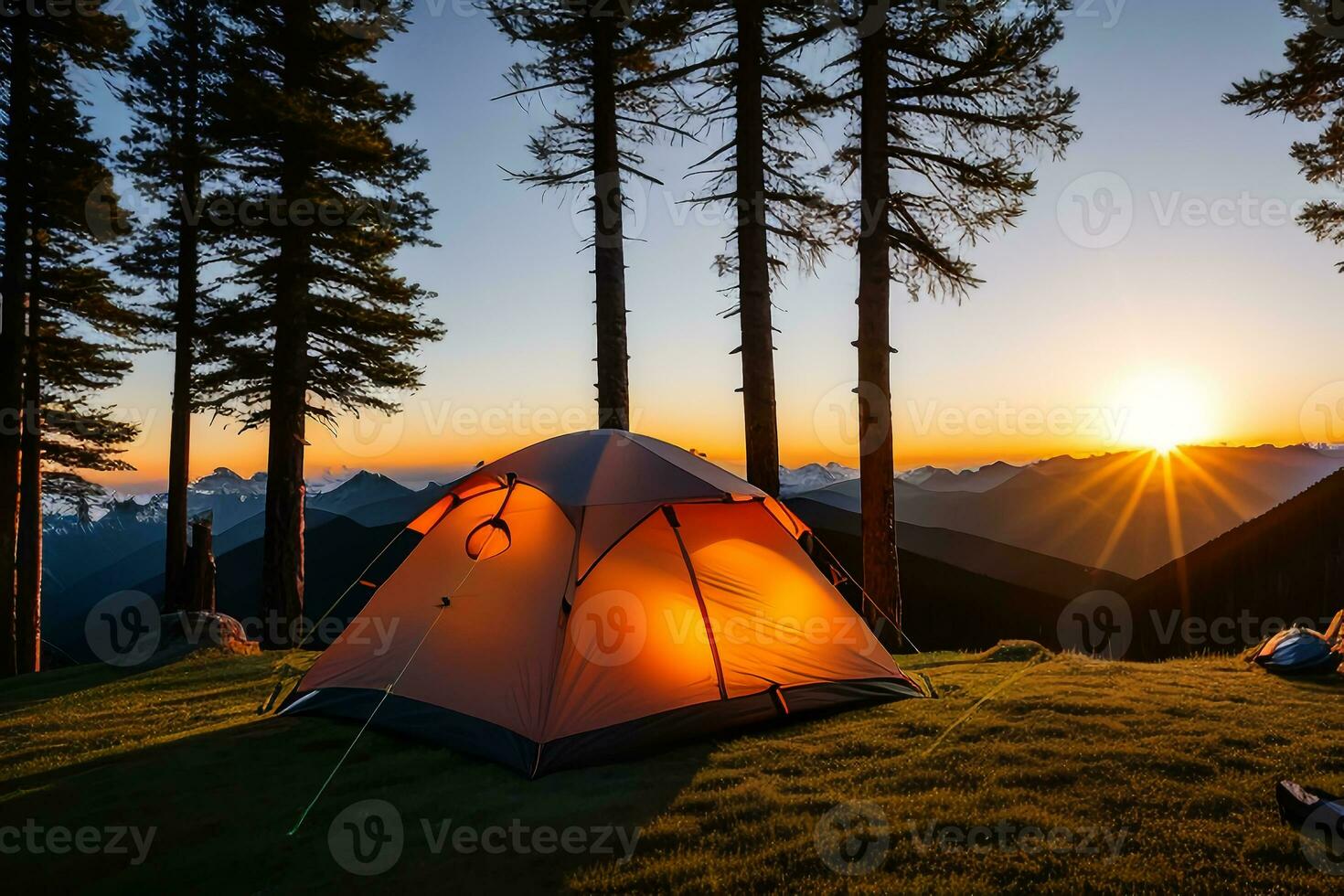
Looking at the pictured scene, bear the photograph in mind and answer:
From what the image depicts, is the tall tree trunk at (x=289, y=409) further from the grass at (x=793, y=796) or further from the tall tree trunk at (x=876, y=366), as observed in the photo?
the tall tree trunk at (x=876, y=366)

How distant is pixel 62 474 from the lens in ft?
57.4

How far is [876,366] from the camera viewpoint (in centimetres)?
1015

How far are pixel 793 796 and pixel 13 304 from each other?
1526 cm

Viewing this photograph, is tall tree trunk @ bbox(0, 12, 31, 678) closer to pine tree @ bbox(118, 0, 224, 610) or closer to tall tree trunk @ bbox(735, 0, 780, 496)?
pine tree @ bbox(118, 0, 224, 610)

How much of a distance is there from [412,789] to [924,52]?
10.6 m

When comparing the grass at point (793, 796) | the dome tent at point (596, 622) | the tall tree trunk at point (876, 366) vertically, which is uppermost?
the tall tree trunk at point (876, 366)

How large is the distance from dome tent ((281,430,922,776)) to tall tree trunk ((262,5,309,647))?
19.8 feet

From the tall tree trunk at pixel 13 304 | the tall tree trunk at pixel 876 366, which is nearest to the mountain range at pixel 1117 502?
the tall tree trunk at pixel 876 366

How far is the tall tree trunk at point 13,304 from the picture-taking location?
12938 millimetres

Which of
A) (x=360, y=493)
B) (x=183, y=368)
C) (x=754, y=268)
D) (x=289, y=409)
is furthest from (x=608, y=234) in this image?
(x=360, y=493)

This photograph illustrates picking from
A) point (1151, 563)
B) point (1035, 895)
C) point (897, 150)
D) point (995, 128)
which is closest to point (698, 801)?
point (1035, 895)

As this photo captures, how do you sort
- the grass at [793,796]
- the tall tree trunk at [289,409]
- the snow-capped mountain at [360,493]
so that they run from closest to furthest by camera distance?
the grass at [793,796], the tall tree trunk at [289,409], the snow-capped mountain at [360,493]

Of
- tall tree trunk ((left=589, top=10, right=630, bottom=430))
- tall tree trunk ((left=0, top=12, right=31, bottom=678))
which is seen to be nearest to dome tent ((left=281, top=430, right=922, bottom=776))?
tall tree trunk ((left=589, top=10, right=630, bottom=430))

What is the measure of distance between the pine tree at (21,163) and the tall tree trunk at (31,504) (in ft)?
1.02
